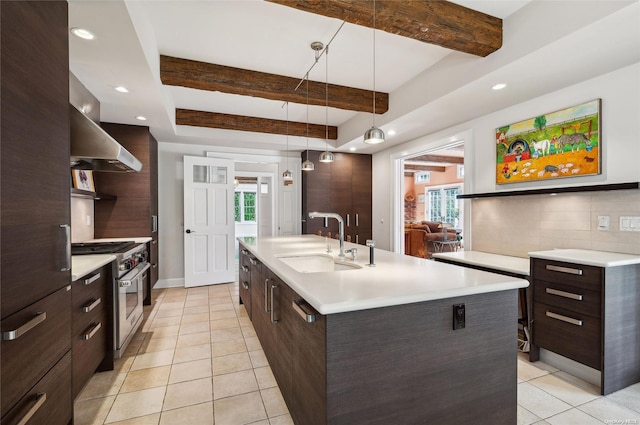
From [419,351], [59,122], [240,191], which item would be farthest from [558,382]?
[240,191]

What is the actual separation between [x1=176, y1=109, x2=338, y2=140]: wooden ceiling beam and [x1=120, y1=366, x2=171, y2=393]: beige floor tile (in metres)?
3.37

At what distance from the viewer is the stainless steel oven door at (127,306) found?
240cm

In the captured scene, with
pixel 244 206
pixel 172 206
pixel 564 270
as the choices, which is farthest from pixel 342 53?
pixel 244 206

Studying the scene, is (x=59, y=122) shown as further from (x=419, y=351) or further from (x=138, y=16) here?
(x=419, y=351)

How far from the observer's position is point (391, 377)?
1.25 meters

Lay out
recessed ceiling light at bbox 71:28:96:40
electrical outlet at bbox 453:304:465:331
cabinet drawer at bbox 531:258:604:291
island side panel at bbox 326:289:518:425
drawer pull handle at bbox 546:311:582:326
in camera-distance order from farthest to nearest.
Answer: drawer pull handle at bbox 546:311:582:326
cabinet drawer at bbox 531:258:604:291
recessed ceiling light at bbox 71:28:96:40
electrical outlet at bbox 453:304:465:331
island side panel at bbox 326:289:518:425

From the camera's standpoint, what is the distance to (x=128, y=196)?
3.94m

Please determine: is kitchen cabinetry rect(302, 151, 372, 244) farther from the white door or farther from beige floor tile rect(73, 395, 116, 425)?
beige floor tile rect(73, 395, 116, 425)

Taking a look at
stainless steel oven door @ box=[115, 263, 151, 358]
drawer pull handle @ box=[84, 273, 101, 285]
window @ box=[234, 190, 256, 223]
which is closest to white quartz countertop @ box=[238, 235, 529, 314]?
drawer pull handle @ box=[84, 273, 101, 285]

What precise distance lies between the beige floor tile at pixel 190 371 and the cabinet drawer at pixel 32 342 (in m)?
0.98

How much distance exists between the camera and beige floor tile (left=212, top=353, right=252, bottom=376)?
Result: 2344 millimetres

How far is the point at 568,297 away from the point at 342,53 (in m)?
2.76

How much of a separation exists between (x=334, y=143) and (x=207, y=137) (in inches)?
87.3

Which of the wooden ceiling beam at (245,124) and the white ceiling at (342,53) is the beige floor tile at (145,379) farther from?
the wooden ceiling beam at (245,124)
